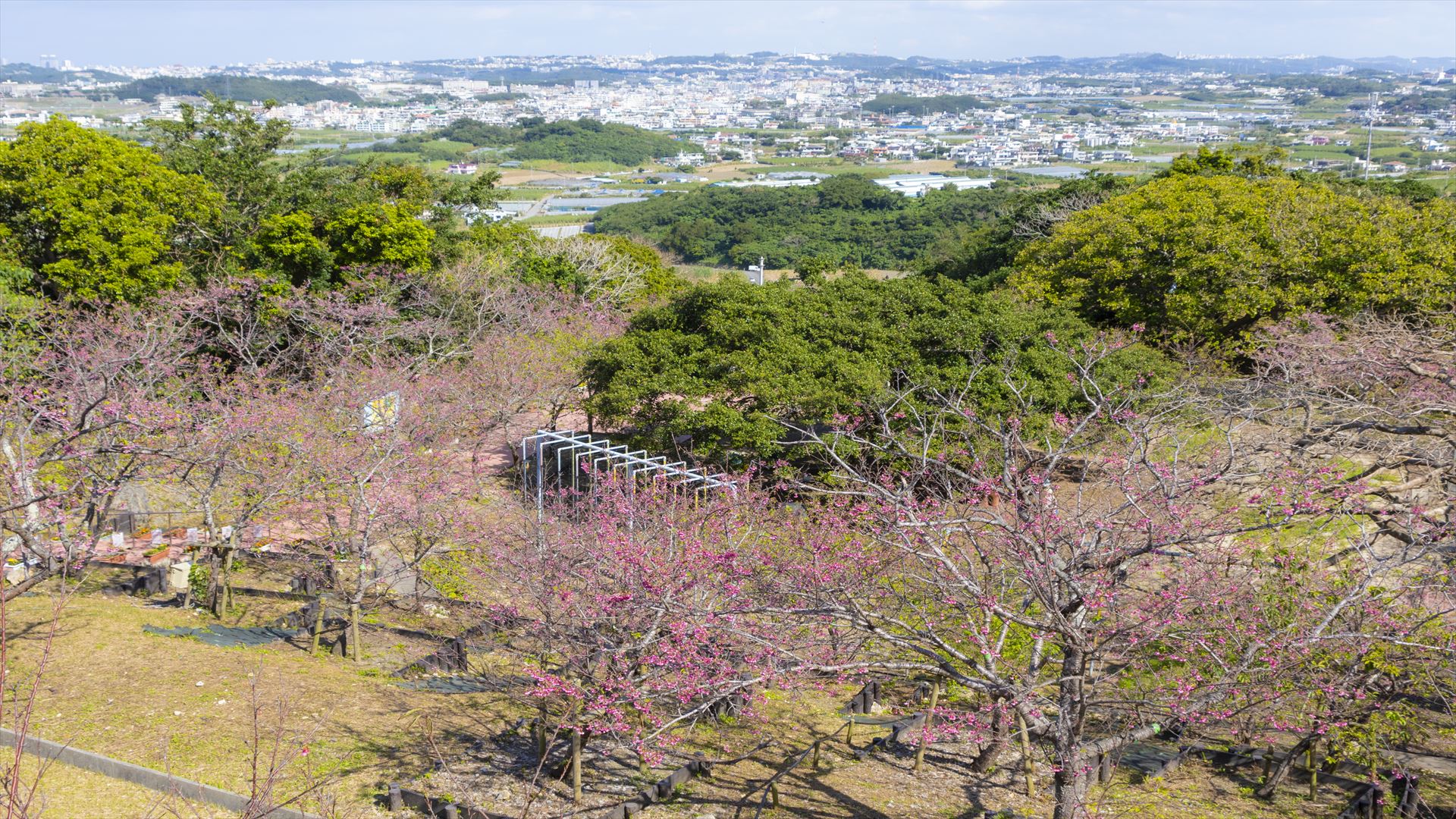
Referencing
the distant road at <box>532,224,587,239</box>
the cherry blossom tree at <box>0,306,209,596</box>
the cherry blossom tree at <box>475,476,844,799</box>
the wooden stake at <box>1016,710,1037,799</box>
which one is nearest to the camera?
the cherry blossom tree at <box>475,476,844,799</box>

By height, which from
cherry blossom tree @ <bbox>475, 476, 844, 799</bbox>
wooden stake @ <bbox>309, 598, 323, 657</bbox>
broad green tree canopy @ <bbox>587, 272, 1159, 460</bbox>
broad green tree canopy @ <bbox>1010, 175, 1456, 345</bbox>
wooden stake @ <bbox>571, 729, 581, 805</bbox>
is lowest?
wooden stake @ <bbox>309, 598, 323, 657</bbox>

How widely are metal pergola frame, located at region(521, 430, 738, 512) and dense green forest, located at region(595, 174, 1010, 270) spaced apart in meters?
31.4

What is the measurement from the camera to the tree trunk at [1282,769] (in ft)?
23.5

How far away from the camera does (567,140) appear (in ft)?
325

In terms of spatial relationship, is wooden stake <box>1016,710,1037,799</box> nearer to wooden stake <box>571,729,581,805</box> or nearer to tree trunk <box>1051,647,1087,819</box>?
tree trunk <box>1051,647,1087,819</box>

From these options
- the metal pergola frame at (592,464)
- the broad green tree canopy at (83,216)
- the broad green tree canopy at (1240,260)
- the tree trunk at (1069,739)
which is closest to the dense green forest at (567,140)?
the broad green tree canopy at (83,216)

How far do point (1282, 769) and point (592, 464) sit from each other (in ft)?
26.9

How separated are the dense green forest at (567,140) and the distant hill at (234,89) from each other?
36.9 m

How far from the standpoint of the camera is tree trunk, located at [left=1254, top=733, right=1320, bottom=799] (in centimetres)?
717

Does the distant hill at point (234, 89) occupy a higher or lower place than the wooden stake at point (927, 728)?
higher

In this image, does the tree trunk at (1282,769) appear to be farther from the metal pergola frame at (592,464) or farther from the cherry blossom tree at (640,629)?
the metal pergola frame at (592,464)

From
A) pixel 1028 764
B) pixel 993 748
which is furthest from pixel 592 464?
pixel 1028 764

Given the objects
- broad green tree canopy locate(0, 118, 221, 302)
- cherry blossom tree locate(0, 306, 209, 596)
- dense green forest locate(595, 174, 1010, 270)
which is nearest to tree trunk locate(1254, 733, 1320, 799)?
cherry blossom tree locate(0, 306, 209, 596)

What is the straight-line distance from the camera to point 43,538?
983cm
